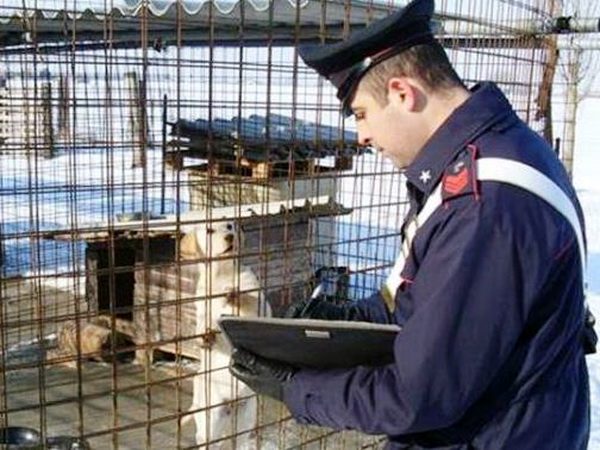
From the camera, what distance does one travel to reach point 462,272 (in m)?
1.58

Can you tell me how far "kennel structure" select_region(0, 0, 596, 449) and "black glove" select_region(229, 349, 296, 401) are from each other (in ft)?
3.47

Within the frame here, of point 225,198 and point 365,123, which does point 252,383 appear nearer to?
point 365,123

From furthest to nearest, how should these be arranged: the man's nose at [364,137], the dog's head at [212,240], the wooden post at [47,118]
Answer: the wooden post at [47,118], the dog's head at [212,240], the man's nose at [364,137]

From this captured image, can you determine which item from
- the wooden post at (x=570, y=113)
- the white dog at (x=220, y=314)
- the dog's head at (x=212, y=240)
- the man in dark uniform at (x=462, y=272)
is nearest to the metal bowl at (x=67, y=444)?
the white dog at (x=220, y=314)

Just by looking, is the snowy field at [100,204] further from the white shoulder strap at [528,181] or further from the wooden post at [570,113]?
the white shoulder strap at [528,181]

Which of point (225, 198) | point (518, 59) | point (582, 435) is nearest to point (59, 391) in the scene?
point (225, 198)

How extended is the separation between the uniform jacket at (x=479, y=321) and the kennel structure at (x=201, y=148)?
60.4 inches

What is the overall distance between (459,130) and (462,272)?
0.35 m

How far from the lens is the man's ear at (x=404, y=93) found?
1.73 m

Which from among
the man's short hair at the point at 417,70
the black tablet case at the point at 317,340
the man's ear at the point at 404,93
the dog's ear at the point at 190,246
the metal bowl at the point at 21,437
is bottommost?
the metal bowl at the point at 21,437

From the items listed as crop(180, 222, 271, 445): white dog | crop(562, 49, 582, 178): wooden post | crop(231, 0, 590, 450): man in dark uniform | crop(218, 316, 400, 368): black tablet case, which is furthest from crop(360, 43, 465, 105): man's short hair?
crop(562, 49, 582, 178): wooden post

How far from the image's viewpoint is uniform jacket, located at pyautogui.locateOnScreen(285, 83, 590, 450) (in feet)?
5.20

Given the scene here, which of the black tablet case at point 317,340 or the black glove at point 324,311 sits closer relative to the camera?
the black tablet case at point 317,340

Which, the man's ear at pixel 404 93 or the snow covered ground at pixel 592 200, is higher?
the man's ear at pixel 404 93
